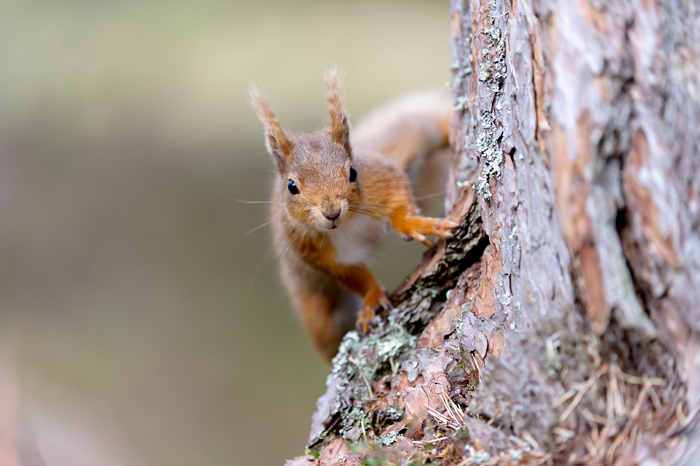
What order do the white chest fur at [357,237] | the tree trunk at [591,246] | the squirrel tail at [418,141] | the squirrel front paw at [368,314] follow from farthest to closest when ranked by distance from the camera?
the squirrel tail at [418,141], the white chest fur at [357,237], the squirrel front paw at [368,314], the tree trunk at [591,246]

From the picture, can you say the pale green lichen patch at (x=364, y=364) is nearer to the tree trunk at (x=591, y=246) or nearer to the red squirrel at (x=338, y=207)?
the red squirrel at (x=338, y=207)

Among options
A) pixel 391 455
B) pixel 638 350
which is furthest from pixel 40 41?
pixel 638 350

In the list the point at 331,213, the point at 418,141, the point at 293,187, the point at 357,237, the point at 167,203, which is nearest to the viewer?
the point at 331,213

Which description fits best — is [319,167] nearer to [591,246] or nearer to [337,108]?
[337,108]

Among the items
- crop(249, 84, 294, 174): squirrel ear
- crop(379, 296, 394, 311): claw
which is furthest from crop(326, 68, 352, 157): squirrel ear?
crop(379, 296, 394, 311): claw

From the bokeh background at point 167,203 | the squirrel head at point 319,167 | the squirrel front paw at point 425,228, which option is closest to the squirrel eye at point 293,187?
the squirrel head at point 319,167

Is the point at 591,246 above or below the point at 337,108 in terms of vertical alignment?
below

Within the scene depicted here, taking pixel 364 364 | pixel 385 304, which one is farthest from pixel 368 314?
pixel 364 364
